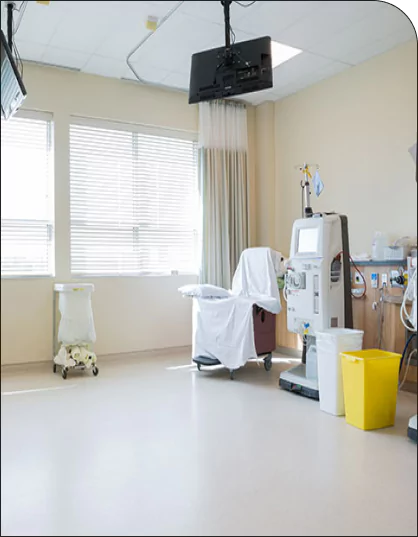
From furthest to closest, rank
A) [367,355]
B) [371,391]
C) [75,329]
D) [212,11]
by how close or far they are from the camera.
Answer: [367,355]
[371,391]
[75,329]
[212,11]

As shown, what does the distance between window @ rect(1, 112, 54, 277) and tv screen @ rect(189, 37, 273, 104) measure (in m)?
0.46

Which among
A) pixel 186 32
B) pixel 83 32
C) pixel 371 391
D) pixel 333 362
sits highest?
A: pixel 186 32

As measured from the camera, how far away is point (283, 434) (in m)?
1.94

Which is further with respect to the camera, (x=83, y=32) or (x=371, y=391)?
A: (x=371, y=391)

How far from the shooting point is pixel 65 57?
1088 mm

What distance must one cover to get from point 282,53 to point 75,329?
109 centimetres

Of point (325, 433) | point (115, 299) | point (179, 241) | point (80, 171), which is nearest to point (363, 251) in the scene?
point (325, 433)

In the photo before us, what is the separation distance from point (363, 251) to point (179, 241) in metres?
1.31

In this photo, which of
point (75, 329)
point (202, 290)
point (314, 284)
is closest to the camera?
point (75, 329)

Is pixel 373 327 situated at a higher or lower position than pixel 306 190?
lower

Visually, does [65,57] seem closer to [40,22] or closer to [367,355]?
[40,22]

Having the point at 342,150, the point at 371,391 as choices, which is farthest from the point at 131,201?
the point at 371,391

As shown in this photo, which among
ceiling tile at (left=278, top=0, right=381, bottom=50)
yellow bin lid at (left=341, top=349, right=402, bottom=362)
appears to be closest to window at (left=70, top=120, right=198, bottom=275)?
ceiling tile at (left=278, top=0, right=381, bottom=50)

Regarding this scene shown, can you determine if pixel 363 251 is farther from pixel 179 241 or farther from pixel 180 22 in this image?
pixel 180 22
